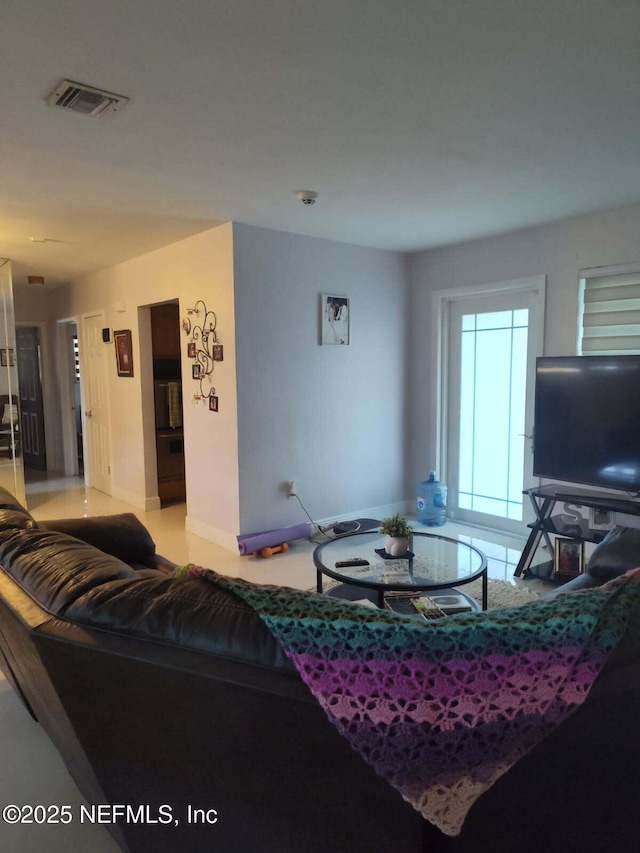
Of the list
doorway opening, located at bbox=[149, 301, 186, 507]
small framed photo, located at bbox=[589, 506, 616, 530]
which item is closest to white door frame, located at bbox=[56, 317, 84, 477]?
doorway opening, located at bbox=[149, 301, 186, 507]

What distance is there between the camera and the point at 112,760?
137 centimetres

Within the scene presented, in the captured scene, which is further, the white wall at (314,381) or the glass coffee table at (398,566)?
the white wall at (314,381)

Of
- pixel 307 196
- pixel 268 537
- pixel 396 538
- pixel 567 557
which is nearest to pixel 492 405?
pixel 567 557

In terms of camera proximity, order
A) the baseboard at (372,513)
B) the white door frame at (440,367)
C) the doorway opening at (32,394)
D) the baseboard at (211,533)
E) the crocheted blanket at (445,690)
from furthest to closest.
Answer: the doorway opening at (32,394) < the white door frame at (440,367) < the baseboard at (372,513) < the baseboard at (211,533) < the crocheted blanket at (445,690)

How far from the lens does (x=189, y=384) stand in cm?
463

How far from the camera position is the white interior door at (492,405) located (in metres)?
4.47

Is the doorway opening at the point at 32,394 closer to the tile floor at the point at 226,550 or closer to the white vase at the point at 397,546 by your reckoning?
the tile floor at the point at 226,550

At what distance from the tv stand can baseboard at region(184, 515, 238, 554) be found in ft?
6.73

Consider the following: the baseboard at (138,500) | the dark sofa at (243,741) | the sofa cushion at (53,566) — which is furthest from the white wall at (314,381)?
the dark sofa at (243,741)

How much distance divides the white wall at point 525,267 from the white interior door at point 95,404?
3332mm

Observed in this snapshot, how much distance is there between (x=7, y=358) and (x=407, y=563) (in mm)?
4473

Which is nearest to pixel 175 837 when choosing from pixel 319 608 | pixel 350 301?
pixel 319 608

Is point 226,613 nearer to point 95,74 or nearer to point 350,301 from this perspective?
point 95,74

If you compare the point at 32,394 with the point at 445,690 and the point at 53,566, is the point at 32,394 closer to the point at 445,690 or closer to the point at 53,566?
the point at 53,566
